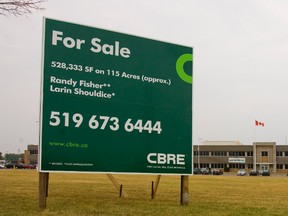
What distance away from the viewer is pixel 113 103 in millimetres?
12812

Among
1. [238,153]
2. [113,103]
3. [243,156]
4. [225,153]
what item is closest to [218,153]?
[225,153]

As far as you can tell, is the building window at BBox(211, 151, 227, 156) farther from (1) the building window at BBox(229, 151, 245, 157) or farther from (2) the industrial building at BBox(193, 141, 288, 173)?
(1) the building window at BBox(229, 151, 245, 157)

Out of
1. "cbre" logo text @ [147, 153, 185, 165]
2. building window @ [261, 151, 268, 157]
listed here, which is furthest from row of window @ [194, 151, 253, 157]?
"cbre" logo text @ [147, 153, 185, 165]

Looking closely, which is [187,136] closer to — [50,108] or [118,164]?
[118,164]

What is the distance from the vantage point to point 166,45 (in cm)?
1396

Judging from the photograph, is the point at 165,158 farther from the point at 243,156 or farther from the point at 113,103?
the point at 243,156

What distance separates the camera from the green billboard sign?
12.0 m

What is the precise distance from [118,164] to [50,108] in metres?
2.38

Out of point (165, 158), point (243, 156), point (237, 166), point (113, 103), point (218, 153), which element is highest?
point (218, 153)

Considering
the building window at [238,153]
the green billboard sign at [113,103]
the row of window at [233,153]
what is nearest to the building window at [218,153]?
the row of window at [233,153]

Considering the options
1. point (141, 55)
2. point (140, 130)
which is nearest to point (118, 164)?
point (140, 130)

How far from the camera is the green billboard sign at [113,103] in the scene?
12.0 metres

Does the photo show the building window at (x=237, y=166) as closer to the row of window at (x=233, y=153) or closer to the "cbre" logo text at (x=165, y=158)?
the row of window at (x=233, y=153)

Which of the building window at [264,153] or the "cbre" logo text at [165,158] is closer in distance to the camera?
the "cbre" logo text at [165,158]
